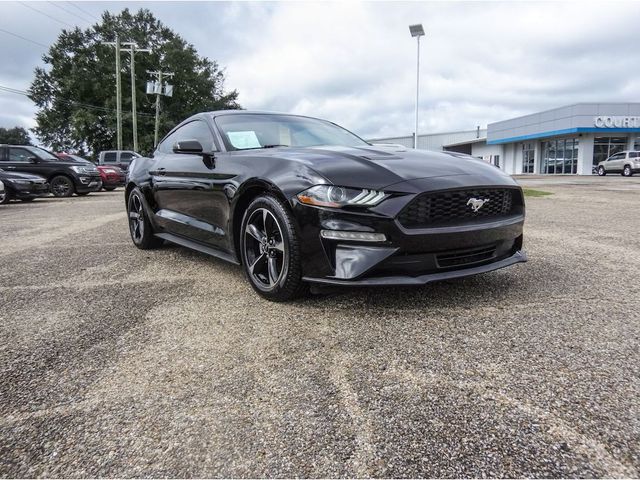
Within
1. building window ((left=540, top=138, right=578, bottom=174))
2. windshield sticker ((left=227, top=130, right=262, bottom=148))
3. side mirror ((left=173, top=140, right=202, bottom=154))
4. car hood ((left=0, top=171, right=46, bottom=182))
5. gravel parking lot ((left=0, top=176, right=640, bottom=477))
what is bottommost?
gravel parking lot ((left=0, top=176, right=640, bottom=477))

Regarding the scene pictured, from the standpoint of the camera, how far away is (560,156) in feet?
126

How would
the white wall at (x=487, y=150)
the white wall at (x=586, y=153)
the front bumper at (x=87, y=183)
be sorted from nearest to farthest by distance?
1. the front bumper at (x=87, y=183)
2. the white wall at (x=586, y=153)
3. the white wall at (x=487, y=150)

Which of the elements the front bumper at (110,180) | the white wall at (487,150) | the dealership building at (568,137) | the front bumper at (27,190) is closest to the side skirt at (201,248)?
the front bumper at (27,190)

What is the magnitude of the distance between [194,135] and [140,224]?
1437mm

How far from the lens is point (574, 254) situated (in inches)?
182

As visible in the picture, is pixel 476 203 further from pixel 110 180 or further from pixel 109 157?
pixel 109 157

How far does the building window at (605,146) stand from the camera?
117 ft

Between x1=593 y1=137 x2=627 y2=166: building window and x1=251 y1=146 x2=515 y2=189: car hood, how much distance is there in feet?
125

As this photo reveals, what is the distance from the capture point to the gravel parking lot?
1.55m

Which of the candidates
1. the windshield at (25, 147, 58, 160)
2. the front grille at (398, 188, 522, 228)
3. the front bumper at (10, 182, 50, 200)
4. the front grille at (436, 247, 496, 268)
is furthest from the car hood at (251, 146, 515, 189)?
the windshield at (25, 147, 58, 160)

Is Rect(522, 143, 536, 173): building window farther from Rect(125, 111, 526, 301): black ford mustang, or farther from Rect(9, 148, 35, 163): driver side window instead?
Rect(125, 111, 526, 301): black ford mustang

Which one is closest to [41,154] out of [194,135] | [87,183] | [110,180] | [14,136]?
[87,183]

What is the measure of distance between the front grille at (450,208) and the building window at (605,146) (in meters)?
38.4

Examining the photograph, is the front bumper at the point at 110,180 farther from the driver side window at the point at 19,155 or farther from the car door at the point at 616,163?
the car door at the point at 616,163
